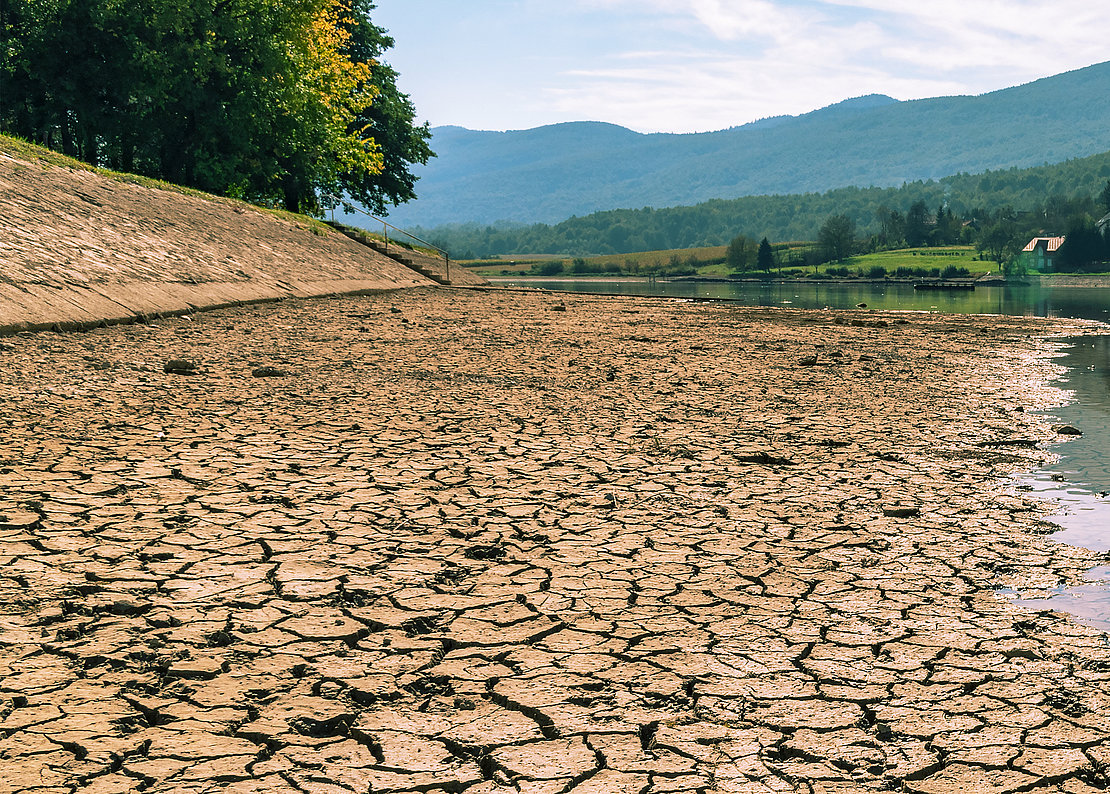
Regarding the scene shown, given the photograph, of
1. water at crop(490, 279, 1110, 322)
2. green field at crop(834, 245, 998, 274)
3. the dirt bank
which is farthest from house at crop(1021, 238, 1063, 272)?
the dirt bank

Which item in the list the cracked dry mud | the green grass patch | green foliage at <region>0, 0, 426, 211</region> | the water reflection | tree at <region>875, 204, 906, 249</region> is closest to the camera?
the cracked dry mud

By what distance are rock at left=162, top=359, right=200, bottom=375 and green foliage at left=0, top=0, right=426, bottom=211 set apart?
24.6 metres

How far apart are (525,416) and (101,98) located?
104 ft

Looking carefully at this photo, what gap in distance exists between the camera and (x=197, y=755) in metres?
3.59

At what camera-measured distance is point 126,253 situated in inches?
735

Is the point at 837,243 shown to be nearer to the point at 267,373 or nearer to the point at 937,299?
the point at 937,299

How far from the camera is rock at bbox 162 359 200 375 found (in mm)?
12336

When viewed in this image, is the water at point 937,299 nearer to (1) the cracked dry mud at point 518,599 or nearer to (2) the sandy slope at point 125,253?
(2) the sandy slope at point 125,253

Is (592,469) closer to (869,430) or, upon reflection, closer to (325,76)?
(869,430)

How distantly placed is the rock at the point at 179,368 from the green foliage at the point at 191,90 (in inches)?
968

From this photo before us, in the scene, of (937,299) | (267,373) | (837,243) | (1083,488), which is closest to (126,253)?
(267,373)

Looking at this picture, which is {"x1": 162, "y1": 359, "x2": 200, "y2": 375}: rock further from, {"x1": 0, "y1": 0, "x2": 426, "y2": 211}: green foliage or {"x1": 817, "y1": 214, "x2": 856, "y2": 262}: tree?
{"x1": 817, "y1": 214, "x2": 856, "y2": 262}: tree

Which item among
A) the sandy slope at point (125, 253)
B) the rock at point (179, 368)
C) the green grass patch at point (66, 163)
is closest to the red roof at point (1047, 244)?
the sandy slope at point (125, 253)

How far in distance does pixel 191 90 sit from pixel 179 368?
26.5m
